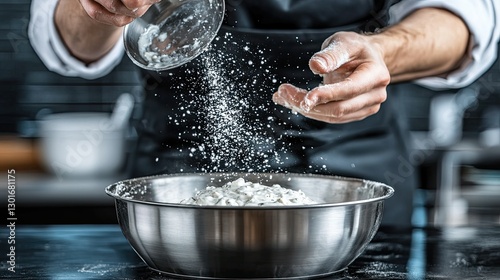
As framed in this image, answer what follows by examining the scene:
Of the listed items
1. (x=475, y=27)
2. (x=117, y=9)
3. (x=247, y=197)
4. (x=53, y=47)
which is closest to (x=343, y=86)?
(x=247, y=197)

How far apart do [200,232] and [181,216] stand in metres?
0.03

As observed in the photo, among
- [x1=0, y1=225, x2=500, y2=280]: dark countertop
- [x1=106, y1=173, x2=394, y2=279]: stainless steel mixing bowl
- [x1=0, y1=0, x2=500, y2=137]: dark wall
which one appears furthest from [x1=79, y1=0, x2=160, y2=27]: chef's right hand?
[x1=0, y1=0, x2=500, y2=137]: dark wall

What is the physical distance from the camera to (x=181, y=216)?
0.93m

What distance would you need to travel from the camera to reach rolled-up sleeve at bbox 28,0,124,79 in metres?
1.54

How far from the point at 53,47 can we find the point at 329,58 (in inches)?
26.7

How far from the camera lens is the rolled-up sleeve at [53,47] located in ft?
5.05

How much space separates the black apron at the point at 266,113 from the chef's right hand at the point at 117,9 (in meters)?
0.36

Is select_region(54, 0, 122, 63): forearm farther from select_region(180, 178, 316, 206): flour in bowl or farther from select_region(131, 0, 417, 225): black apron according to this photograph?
select_region(180, 178, 316, 206): flour in bowl

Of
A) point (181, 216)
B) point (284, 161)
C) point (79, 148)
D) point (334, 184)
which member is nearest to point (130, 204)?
point (181, 216)

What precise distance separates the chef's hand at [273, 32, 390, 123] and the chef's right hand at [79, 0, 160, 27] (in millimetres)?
249

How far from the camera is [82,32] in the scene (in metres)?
1.47

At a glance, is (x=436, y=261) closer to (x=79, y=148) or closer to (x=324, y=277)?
(x=324, y=277)

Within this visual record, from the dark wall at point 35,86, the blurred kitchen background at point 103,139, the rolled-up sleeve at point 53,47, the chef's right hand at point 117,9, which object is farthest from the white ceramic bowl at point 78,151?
the chef's right hand at point 117,9

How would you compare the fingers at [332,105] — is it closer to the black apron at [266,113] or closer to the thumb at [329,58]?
the thumb at [329,58]
